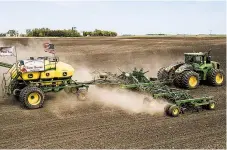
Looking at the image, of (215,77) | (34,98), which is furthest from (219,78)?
(34,98)

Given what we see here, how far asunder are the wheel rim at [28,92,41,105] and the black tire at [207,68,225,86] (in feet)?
28.2

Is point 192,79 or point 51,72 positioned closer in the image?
point 51,72

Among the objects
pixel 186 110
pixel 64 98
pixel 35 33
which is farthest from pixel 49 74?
pixel 35 33

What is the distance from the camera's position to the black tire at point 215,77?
1720 centimetres

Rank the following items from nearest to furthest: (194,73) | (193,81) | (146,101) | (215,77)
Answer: (146,101) → (194,73) → (193,81) → (215,77)

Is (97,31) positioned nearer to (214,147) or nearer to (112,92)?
(112,92)

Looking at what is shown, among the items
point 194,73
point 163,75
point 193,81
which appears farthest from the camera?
point 163,75

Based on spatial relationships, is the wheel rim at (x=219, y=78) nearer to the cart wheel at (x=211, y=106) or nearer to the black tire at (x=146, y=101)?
the cart wheel at (x=211, y=106)

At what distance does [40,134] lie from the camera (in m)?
10.2

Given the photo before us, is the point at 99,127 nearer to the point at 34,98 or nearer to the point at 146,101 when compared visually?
the point at 146,101

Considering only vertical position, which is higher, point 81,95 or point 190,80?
point 190,80

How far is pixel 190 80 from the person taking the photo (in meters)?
16.6

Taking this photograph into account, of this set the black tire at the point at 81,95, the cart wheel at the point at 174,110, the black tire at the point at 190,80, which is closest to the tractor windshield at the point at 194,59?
the black tire at the point at 190,80

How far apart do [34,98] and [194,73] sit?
7.58 m
